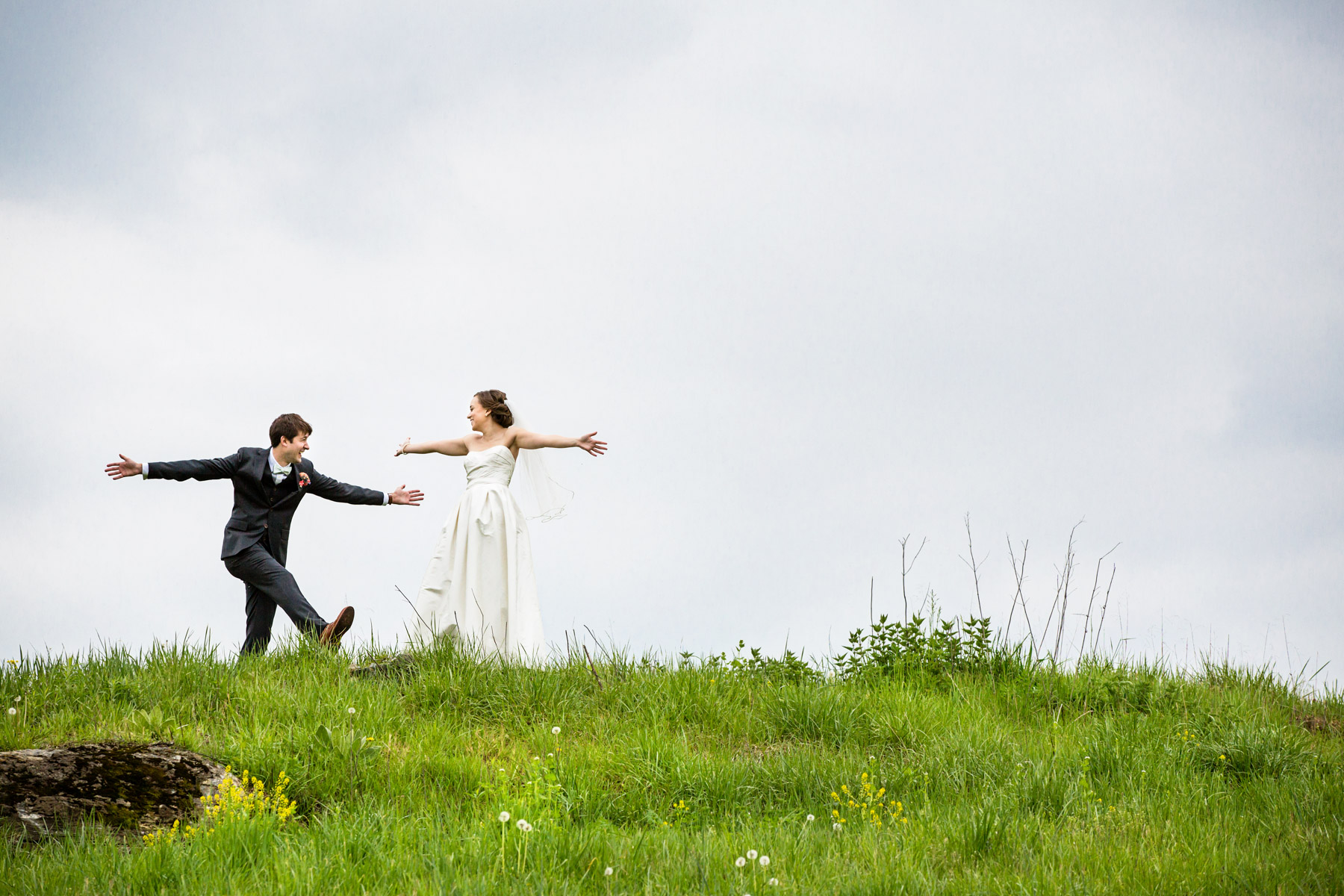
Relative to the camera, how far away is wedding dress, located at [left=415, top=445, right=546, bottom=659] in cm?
1034

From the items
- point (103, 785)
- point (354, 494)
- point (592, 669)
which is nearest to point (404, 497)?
point (354, 494)

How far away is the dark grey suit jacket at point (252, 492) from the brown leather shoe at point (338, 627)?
4.95 feet

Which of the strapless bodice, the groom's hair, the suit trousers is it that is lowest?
the suit trousers

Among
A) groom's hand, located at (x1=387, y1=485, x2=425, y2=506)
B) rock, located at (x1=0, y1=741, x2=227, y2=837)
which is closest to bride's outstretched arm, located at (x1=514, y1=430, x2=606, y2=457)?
groom's hand, located at (x1=387, y1=485, x2=425, y2=506)

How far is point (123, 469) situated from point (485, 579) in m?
3.88

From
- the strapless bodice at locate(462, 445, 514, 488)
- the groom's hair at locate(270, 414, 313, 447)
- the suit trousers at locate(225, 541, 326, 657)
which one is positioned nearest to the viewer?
the suit trousers at locate(225, 541, 326, 657)

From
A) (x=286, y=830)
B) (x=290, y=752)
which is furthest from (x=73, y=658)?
(x=286, y=830)

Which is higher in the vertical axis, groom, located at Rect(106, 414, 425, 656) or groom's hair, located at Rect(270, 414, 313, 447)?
groom's hair, located at Rect(270, 414, 313, 447)

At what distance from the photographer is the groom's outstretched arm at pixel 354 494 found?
1098 centimetres

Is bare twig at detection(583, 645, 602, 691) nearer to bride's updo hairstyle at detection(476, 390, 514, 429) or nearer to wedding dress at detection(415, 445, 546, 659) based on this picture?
wedding dress at detection(415, 445, 546, 659)

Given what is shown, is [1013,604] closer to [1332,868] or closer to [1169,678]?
[1169,678]

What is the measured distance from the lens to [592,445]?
415 inches

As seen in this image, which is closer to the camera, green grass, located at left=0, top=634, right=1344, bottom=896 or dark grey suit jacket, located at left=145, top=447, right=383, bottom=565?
green grass, located at left=0, top=634, right=1344, bottom=896

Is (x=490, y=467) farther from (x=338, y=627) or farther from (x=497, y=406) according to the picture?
(x=338, y=627)
